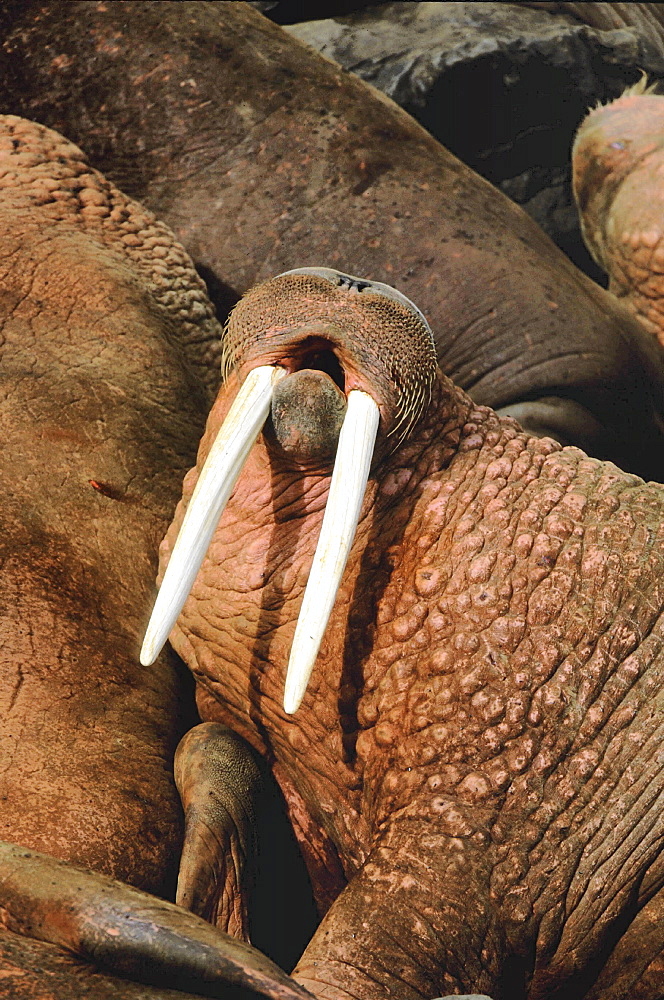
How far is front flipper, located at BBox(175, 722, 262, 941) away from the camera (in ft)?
5.91

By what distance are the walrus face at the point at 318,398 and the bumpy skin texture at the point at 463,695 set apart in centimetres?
2

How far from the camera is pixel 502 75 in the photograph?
16.5 feet

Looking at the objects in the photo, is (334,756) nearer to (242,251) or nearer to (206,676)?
(206,676)

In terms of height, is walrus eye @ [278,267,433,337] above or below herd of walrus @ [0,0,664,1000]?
above

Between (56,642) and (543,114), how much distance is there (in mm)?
4119

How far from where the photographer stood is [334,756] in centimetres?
189

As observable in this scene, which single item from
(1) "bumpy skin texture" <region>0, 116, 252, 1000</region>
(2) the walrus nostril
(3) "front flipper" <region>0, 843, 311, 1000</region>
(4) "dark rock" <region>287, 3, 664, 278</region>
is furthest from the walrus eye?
(4) "dark rock" <region>287, 3, 664, 278</region>

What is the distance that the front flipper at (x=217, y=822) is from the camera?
1801 mm

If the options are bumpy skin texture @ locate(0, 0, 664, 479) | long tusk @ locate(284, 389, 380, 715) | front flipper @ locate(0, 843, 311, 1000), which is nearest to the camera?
front flipper @ locate(0, 843, 311, 1000)

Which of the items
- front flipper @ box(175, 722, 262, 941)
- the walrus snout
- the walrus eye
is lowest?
front flipper @ box(175, 722, 262, 941)

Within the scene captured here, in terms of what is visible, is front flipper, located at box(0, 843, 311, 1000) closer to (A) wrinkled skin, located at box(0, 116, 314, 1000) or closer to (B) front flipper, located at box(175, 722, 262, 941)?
(A) wrinkled skin, located at box(0, 116, 314, 1000)

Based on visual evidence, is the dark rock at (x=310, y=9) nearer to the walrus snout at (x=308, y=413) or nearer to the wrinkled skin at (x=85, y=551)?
the wrinkled skin at (x=85, y=551)

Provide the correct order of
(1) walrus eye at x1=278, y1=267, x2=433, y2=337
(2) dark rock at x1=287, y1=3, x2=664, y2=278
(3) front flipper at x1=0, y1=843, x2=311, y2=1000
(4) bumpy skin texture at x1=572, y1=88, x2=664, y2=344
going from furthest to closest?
(2) dark rock at x1=287, y1=3, x2=664, y2=278, (4) bumpy skin texture at x1=572, y1=88, x2=664, y2=344, (1) walrus eye at x1=278, y1=267, x2=433, y2=337, (3) front flipper at x1=0, y1=843, x2=311, y2=1000

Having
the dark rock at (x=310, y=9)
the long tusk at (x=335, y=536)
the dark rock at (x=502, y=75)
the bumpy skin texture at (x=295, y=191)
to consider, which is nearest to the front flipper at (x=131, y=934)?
the long tusk at (x=335, y=536)
